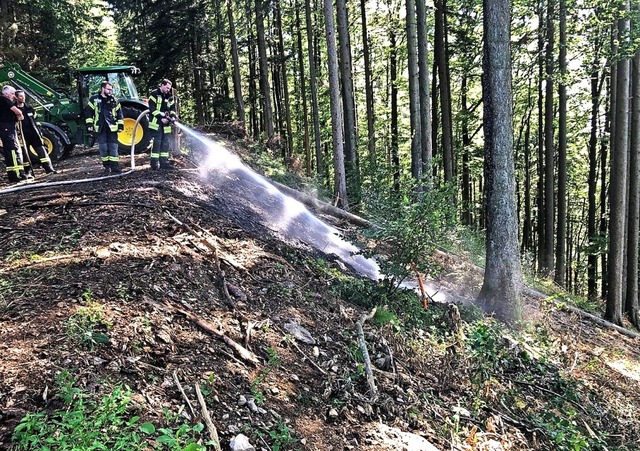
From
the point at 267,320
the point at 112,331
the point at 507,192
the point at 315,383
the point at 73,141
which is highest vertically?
the point at 73,141

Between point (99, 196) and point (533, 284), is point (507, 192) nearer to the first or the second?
point (533, 284)

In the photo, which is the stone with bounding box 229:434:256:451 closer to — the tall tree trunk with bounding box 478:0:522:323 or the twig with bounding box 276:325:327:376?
the twig with bounding box 276:325:327:376

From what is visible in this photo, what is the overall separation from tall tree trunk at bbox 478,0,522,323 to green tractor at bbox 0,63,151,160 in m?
7.80

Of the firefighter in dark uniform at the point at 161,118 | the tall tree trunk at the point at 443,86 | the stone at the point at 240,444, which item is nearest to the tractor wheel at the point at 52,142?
the firefighter in dark uniform at the point at 161,118

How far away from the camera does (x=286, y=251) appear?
7152 millimetres

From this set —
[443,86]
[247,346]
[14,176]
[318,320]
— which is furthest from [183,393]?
[443,86]

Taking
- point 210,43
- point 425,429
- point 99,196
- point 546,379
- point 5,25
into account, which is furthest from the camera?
point 210,43

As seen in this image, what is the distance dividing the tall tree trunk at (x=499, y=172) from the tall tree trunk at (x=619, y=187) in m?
5.27

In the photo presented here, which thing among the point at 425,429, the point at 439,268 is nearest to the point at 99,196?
the point at 439,268

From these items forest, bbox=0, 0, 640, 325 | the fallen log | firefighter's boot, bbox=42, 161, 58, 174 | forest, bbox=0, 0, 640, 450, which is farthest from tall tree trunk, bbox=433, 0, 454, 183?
firefighter's boot, bbox=42, 161, 58, 174

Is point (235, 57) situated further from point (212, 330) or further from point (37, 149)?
point (212, 330)

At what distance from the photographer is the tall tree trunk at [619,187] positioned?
1104 centimetres

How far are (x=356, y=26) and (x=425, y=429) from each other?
74.7 feet

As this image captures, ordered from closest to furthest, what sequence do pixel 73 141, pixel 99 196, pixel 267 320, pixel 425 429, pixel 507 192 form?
pixel 425 429 → pixel 267 320 → pixel 99 196 → pixel 507 192 → pixel 73 141
